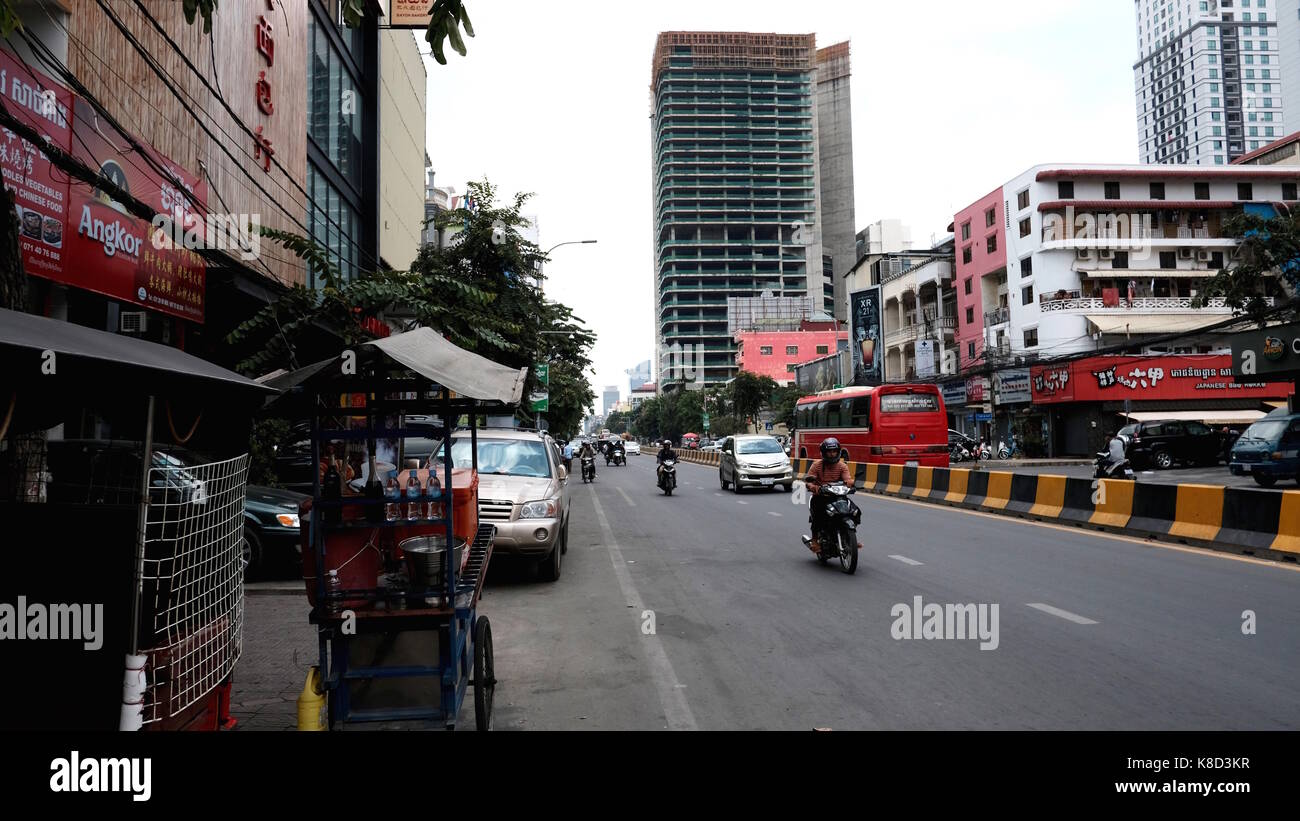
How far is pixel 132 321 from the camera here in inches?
457

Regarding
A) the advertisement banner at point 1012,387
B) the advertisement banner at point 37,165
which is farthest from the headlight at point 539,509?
the advertisement banner at point 1012,387

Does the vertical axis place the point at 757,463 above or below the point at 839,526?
above

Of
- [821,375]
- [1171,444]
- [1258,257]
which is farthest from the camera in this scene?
[821,375]

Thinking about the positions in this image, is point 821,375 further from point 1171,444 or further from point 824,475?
point 824,475

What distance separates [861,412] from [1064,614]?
20703 mm

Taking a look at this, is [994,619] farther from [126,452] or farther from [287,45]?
[287,45]

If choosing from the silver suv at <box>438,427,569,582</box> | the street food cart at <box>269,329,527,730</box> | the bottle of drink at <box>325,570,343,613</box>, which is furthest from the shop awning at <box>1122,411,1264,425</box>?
the bottle of drink at <box>325,570,343,613</box>

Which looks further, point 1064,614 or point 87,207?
point 87,207

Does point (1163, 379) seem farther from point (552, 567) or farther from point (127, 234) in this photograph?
point (127, 234)

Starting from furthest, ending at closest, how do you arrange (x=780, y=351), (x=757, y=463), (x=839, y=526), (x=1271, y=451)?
(x=780, y=351)
(x=757, y=463)
(x=1271, y=451)
(x=839, y=526)

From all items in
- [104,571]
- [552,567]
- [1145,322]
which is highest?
[1145,322]

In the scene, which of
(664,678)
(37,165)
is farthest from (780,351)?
(664,678)

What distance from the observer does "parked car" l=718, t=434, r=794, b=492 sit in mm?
22938
